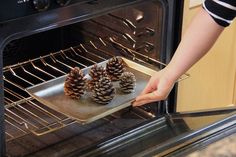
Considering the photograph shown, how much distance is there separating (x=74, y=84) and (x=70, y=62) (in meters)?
0.23

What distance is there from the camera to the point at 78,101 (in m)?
1.62

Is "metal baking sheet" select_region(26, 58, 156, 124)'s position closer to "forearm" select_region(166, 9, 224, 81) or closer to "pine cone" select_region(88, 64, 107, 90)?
"pine cone" select_region(88, 64, 107, 90)

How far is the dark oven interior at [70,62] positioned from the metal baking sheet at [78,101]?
0.05 metres

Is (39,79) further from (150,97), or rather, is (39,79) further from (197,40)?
(197,40)

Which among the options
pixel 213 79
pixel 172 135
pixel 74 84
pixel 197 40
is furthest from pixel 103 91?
pixel 213 79

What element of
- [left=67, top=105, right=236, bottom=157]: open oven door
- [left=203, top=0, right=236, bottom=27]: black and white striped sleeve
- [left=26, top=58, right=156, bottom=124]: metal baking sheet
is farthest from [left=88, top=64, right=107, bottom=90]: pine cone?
[left=203, top=0, right=236, bottom=27]: black and white striped sleeve

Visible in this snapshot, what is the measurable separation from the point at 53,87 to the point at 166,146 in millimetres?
397

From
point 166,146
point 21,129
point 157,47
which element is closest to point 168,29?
point 157,47

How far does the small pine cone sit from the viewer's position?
165 centimetres

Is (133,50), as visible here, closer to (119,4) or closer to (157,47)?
(157,47)

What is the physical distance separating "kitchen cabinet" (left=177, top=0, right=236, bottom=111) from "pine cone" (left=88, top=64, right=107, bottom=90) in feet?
1.07

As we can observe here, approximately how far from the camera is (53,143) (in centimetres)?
163

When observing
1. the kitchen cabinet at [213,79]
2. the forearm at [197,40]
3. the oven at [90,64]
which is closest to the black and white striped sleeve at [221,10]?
the forearm at [197,40]

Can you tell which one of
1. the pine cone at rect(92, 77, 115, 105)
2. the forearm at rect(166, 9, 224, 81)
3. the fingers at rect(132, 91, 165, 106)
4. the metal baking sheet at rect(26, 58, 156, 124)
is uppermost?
the forearm at rect(166, 9, 224, 81)
